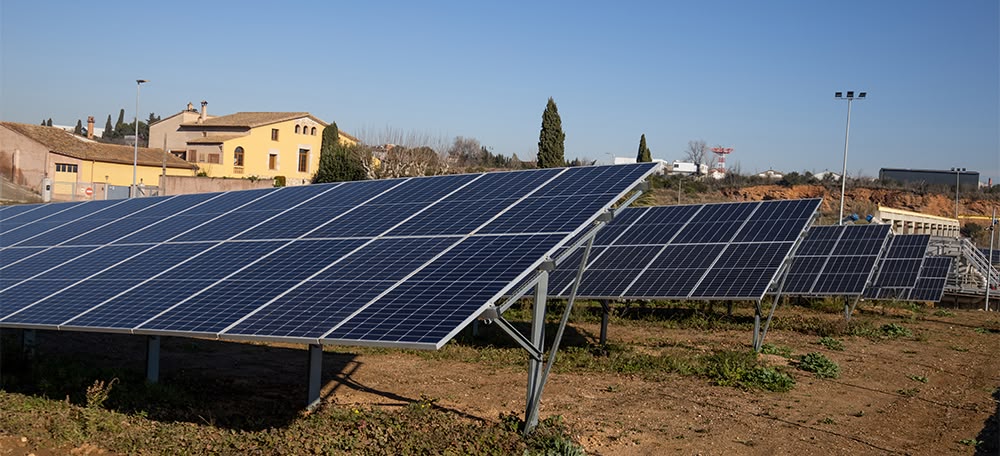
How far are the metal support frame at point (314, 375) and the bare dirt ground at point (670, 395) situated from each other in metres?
0.40

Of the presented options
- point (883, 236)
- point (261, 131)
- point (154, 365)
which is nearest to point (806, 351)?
point (883, 236)

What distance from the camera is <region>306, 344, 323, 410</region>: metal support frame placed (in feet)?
43.8

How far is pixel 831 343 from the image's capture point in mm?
23609

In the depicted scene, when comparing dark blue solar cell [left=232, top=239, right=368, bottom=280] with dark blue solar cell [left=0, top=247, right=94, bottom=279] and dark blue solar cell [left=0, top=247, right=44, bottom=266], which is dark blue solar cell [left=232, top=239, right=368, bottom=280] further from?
dark blue solar cell [left=0, top=247, right=44, bottom=266]

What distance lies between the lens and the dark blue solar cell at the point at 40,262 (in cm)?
1634

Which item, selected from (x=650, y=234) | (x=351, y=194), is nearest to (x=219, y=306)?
(x=351, y=194)

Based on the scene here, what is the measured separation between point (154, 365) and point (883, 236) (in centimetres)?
2580

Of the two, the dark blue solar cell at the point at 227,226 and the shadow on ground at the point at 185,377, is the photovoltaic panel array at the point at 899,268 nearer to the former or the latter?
the shadow on ground at the point at 185,377

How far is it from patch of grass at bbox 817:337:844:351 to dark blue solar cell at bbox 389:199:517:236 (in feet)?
41.9

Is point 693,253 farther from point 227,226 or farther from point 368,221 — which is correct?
point 227,226

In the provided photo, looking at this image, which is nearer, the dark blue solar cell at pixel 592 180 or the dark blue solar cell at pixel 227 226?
the dark blue solar cell at pixel 592 180

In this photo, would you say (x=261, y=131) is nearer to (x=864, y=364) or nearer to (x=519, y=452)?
(x=864, y=364)

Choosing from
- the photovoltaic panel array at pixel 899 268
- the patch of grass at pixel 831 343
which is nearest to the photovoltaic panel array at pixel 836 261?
the photovoltaic panel array at pixel 899 268

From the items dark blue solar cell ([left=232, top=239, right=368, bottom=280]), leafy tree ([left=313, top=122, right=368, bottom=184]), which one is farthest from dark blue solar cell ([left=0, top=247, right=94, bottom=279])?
leafy tree ([left=313, top=122, right=368, bottom=184])
